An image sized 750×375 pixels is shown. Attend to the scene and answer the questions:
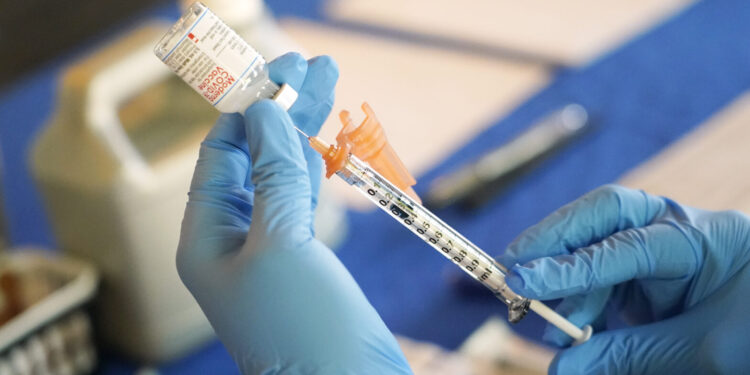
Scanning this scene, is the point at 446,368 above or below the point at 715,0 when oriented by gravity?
below

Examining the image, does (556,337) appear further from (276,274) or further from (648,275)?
(276,274)

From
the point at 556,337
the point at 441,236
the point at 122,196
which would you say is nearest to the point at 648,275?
the point at 556,337

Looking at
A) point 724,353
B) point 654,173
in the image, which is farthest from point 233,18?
point 724,353

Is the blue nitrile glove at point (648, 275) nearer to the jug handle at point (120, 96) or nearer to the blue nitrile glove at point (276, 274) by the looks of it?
the blue nitrile glove at point (276, 274)

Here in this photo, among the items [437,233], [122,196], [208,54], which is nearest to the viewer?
[208,54]

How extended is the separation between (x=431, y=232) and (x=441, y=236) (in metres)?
0.01

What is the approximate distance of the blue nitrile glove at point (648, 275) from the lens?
33.2 inches

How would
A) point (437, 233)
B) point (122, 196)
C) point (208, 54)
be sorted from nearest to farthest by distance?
point (208, 54) → point (437, 233) → point (122, 196)

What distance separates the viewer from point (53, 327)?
1335 millimetres

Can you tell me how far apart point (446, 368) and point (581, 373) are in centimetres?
37

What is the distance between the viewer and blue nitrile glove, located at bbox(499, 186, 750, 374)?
0.84 meters

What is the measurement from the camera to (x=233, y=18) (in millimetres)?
1413

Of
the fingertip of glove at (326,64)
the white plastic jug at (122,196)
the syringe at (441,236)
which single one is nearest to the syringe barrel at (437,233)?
the syringe at (441,236)

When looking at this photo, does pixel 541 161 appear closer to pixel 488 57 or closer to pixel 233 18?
pixel 488 57
